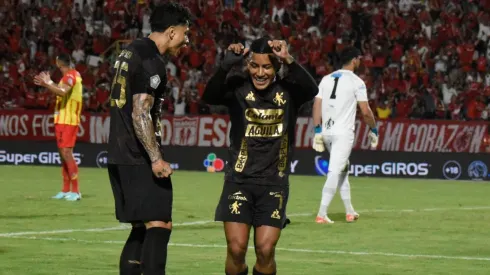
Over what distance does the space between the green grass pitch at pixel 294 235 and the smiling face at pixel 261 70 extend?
265cm

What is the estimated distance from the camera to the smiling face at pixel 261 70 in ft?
27.5

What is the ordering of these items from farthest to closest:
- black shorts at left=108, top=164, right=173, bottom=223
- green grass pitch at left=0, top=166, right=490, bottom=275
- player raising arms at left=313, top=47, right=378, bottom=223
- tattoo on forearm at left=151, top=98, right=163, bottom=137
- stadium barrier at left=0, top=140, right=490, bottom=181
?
stadium barrier at left=0, top=140, right=490, bottom=181
player raising arms at left=313, top=47, right=378, bottom=223
green grass pitch at left=0, top=166, right=490, bottom=275
tattoo on forearm at left=151, top=98, right=163, bottom=137
black shorts at left=108, top=164, right=173, bottom=223

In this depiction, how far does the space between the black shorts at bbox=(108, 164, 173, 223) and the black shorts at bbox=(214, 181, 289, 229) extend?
24.9 inches

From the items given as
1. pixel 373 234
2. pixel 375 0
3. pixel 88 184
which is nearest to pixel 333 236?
pixel 373 234

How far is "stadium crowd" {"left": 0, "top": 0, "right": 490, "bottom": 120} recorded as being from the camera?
3097cm

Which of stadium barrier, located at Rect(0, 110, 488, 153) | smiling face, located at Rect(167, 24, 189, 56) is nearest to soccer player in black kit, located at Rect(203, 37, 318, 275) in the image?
smiling face, located at Rect(167, 24, 189, 56)

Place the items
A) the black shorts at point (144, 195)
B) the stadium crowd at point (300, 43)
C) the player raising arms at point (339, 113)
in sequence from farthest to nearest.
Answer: the stadium crowd at point (300, 43)
the player raising arms at point (339, 113)
the black shorts at point (144, 195)

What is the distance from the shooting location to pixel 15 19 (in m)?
38.0

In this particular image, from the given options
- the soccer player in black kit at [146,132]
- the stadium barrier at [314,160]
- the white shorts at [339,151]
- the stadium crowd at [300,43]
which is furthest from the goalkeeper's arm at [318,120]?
the stadium crowd at [300,43]

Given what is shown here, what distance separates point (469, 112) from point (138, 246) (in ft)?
73.6

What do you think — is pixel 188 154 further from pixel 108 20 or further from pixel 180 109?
pixel 108 20

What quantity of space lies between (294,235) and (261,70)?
5847 mm

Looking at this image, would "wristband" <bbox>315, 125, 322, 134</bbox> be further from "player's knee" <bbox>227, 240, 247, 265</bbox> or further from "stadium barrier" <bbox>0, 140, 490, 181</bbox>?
"stadium barrier" <bbox>0, 140, 490, 181</bbox>

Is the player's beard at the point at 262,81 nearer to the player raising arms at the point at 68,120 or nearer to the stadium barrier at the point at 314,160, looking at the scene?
the player raising arms at the point at 68,120
